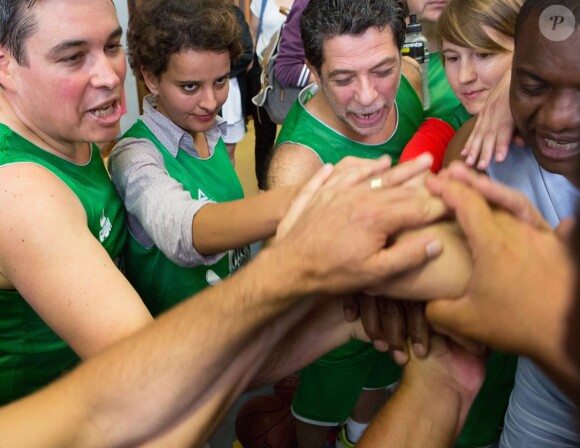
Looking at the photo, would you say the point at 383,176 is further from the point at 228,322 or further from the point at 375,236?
the point at 228,322

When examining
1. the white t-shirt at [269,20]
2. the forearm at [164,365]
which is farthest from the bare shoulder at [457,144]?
the white t-shirt at [269,20]

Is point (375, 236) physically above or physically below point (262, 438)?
above

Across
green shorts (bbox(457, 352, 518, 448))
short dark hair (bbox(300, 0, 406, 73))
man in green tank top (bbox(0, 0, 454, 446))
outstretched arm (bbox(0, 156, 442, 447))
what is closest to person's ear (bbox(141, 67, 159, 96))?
man in green tank top (bbox(0, 0, 454, 446))

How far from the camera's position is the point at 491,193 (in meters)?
0.98

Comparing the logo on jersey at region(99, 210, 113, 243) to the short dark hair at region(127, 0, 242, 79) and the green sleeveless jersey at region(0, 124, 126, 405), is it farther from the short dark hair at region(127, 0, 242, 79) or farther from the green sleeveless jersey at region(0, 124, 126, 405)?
the short dark hair at region(127, 0, 242, 79)

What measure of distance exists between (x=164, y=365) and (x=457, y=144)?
1.07 m

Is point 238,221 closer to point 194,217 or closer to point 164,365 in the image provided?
point 194,217

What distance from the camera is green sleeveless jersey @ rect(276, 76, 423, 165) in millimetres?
1888

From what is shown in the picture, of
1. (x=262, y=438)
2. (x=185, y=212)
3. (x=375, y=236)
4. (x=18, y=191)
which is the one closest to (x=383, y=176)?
(x=375, y=236)

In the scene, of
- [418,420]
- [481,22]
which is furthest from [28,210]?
[481,22]

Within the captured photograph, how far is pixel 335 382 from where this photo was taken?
6.55 feet

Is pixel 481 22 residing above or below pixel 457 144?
above

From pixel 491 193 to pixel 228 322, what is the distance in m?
0.47

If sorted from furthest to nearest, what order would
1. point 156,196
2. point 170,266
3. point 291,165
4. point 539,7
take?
point 291,165 < point 170,266 < point 156,196 < point 539,7
